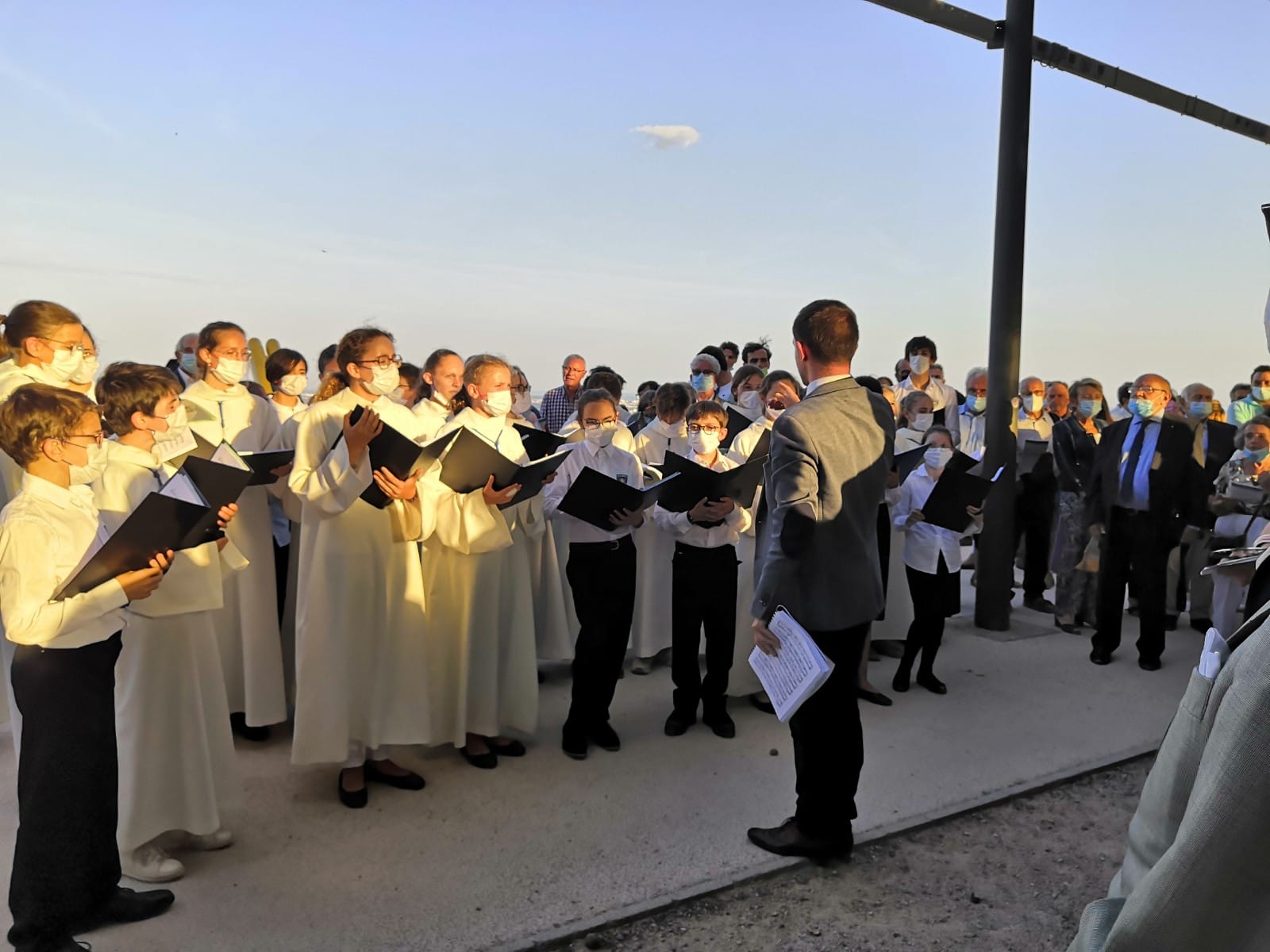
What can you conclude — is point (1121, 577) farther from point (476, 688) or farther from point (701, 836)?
point (476, 688)

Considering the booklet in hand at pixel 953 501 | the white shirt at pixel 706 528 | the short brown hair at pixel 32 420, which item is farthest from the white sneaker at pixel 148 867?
the booklet in hand at pixel 953 501

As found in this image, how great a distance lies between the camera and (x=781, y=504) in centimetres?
354

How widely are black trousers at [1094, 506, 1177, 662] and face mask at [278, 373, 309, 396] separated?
616cm

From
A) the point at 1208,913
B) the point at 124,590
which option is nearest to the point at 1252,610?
the point at 1208,913

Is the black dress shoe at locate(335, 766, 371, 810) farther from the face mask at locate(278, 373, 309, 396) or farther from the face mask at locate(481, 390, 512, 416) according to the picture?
the face mask at locate(278, 373, 309, 396)

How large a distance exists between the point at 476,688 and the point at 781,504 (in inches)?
88.8

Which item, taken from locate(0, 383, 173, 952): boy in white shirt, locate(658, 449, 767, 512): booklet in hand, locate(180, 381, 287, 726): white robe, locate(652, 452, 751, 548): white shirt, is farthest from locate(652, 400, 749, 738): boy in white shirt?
locate(0, 383, 173, 952): boy in white shirt

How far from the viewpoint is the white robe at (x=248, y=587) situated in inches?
198

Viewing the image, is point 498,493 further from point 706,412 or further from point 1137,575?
point 1137,575

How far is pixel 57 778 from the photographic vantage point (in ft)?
9.82

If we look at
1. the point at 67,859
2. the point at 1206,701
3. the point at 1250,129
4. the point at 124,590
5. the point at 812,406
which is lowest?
the point at 67,859

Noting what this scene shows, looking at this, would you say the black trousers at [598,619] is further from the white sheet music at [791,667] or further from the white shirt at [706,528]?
the white sheet music at [791,667]

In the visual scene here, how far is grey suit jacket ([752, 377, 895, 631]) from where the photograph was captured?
11.6ft

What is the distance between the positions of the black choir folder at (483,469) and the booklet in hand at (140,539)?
135 centimetres
